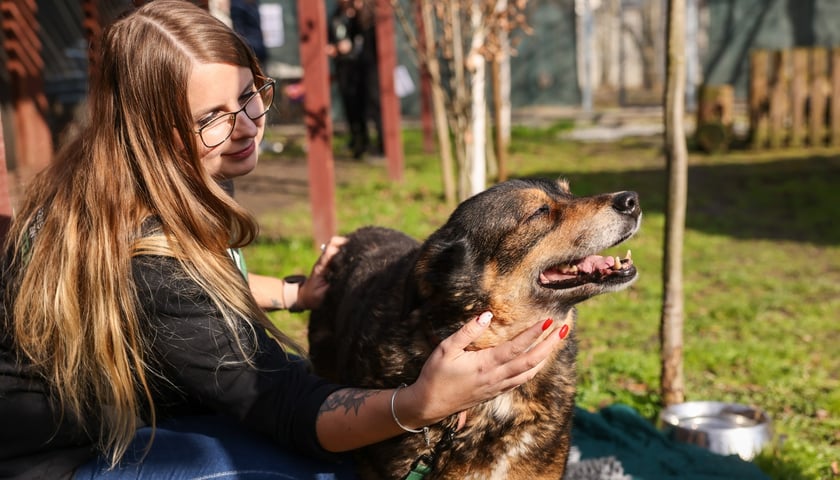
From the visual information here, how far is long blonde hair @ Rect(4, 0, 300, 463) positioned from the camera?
2533mm

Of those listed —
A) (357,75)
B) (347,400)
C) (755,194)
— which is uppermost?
(357,75)

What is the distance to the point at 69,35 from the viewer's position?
14305 millimetres

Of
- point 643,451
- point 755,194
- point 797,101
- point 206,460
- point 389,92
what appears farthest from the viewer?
point 797,101

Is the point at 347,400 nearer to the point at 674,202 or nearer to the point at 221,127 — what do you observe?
the point at 221,127

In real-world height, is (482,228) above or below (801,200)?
above

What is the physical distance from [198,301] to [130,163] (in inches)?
18.5

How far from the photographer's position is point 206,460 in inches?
105

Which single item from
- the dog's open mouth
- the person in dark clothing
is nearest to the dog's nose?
the dog's open mouth

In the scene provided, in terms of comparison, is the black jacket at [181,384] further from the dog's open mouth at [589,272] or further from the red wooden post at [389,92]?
the red wooden post at [389,92]

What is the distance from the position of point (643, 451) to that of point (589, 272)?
1552mm

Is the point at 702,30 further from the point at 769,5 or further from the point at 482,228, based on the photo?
the point at 482,228

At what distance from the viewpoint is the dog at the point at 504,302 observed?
2.92 meters

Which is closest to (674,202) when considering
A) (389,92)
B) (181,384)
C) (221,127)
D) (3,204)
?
(221,127)

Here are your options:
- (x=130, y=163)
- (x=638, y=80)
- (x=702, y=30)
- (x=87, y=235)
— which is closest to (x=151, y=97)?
(x=130, y=163)
